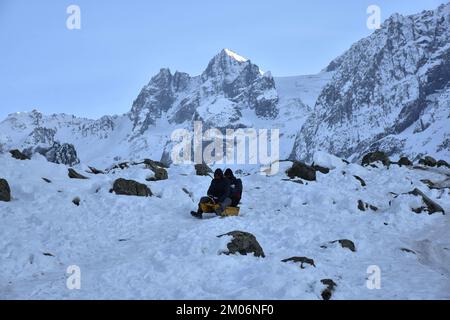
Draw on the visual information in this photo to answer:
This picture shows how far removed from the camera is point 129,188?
2158 centimetres

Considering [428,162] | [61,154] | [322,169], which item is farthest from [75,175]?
[61,154]

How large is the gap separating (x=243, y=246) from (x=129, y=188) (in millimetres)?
9228

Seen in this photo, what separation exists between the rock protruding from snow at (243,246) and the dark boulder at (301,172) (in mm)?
17651

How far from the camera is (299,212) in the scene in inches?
851

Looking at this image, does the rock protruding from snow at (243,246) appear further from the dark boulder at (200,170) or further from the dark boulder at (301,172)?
the dark boulder at (200,170)

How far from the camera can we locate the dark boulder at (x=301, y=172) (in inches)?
1230

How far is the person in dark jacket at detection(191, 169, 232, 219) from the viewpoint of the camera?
62.8 ft

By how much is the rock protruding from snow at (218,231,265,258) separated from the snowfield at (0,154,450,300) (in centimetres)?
27

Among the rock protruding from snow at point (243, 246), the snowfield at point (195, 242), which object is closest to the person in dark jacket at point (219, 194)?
the snowfield at point (195, 242)

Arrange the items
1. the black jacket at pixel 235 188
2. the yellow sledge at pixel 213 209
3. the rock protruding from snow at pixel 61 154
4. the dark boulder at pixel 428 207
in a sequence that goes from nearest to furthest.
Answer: the yellow sledge at pixel 213 209 → the black jacket at pixel 235 188 → the dark boulder at pixel 428 207 → the rock protruding from snow at pixel 61 154

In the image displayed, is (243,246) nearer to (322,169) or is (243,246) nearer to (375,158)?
(322,169)
